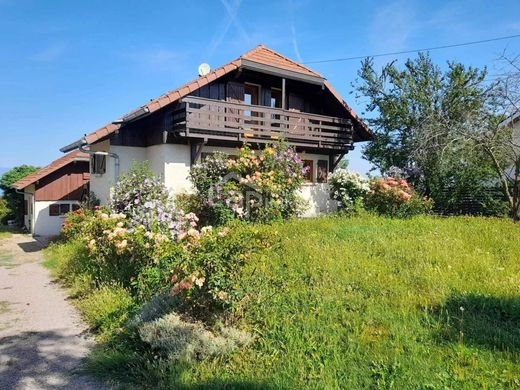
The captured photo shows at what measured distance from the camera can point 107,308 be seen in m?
5.56

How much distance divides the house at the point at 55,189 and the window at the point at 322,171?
454 inches

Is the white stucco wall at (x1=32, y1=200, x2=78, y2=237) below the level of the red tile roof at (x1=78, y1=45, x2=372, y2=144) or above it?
below

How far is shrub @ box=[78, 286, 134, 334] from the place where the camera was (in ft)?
17.0

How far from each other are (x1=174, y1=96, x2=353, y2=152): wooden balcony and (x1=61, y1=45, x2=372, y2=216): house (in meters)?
0.03

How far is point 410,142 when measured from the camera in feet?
58.8

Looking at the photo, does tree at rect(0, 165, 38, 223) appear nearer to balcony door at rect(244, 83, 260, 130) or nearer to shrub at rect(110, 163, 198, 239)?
shrub at rect(110, 163, 198, 239)

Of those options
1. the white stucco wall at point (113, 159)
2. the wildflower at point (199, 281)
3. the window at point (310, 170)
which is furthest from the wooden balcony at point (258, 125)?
the wildflower at point (199, 281)

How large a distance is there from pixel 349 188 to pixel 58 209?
14298 millimetres

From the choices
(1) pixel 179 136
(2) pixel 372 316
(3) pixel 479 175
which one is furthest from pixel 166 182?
(3) pixel 479 175

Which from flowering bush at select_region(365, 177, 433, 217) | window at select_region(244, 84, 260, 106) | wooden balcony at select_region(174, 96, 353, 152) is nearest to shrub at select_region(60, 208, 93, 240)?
wooden balcony at select_region(174, 96, 353, 152)

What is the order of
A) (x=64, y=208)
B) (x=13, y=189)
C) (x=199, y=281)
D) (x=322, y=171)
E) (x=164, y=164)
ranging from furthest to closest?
(x=13, y=189) → (x=64, y=208) → (x=322, y=171) → (x=164, y=164) → (x=199, y=281)

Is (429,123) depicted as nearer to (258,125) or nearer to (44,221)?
(258,125)

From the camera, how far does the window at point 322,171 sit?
54.7 feet

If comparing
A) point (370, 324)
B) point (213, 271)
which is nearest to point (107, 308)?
point (213, 271)
